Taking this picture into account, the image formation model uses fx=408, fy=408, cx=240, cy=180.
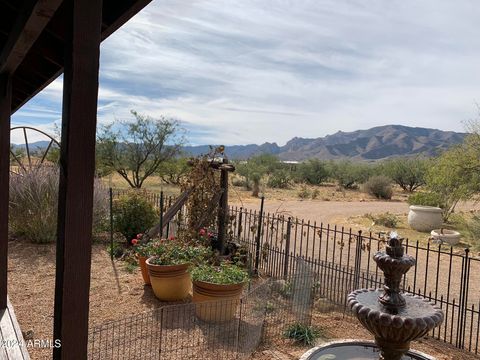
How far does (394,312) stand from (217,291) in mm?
2812

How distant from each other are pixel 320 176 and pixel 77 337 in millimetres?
40847

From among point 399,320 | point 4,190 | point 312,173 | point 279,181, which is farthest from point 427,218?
point 312,173

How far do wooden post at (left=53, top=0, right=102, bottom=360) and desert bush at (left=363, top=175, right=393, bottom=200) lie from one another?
3252 cm

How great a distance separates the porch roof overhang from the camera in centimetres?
198

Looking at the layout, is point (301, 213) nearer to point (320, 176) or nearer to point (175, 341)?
point (175, 341)

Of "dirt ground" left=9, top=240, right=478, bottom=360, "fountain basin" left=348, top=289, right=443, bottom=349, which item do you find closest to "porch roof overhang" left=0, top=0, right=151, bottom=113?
"fountain basin" left=348, top=289, right=443, bottom=349

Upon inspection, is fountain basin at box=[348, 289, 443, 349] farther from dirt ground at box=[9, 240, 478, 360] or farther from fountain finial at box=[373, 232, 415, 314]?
dirt ground at box=[9, 240, 478, 360]

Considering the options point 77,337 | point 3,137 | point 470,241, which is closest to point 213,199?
point 3,137

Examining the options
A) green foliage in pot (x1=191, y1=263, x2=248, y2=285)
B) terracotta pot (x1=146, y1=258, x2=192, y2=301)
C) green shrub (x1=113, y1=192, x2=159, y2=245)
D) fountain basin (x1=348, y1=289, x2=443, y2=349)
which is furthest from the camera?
green shrub (x1=113, y1=192, x2=159, y2=245)

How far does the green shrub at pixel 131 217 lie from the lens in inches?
368

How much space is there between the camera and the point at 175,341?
4719 millimetres

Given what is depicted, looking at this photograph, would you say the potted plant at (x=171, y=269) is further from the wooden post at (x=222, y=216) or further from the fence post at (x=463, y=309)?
the fence post at (x=463, y=309)

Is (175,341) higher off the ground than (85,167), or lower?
lower

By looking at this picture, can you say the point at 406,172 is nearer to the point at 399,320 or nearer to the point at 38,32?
the point at 399,320
